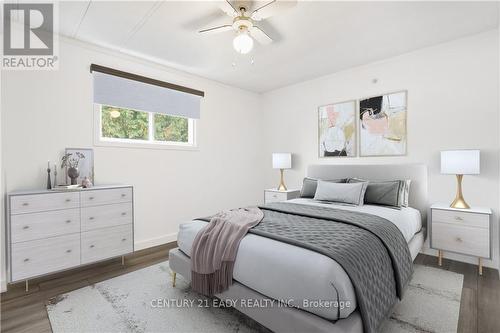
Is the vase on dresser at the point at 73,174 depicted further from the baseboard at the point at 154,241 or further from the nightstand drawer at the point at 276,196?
the nightstand drawer at the point at 276,196

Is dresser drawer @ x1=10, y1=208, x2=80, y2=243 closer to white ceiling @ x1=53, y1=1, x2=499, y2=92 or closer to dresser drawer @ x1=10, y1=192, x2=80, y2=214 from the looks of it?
dresser drawer @ x1=10, y1=192, x2=80, y2=214

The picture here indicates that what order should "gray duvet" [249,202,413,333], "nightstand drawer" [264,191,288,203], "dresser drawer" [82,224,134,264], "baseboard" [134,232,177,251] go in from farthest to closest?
"nightstand drawer" [264,191,288,203]
"baseboard" [134,232,177,251]
"dresser drawer" [82,224,134,264]
"gray duvet" [249,202,413,333]

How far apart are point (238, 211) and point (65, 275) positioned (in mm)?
2008

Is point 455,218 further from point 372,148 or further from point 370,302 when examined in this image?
point 370,302

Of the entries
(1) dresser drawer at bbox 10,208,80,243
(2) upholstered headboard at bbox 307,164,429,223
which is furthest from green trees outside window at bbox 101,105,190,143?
(2) upholstered headboard at bbox 307,164,429,223

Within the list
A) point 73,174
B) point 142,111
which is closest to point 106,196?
point 73,174

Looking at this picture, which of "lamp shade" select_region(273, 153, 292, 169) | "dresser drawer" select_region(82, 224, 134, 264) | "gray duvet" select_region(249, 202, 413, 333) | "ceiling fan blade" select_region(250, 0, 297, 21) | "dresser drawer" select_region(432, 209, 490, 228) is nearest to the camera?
"gray duvet" select_region(249, 202, 413, 333)

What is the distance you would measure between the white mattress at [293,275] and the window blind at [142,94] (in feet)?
8.34

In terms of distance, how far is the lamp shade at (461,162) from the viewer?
260 centimetres

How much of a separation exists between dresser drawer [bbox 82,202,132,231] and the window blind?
1.32 m

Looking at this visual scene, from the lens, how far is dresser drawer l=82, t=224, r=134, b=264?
2.64 m

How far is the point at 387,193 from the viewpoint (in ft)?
9.80

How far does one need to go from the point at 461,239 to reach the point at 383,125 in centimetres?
167

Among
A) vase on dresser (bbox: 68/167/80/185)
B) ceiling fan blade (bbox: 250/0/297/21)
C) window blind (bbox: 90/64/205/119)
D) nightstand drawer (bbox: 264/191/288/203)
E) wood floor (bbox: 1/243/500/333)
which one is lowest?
wood floor (bbox: 1/243/500/333)
